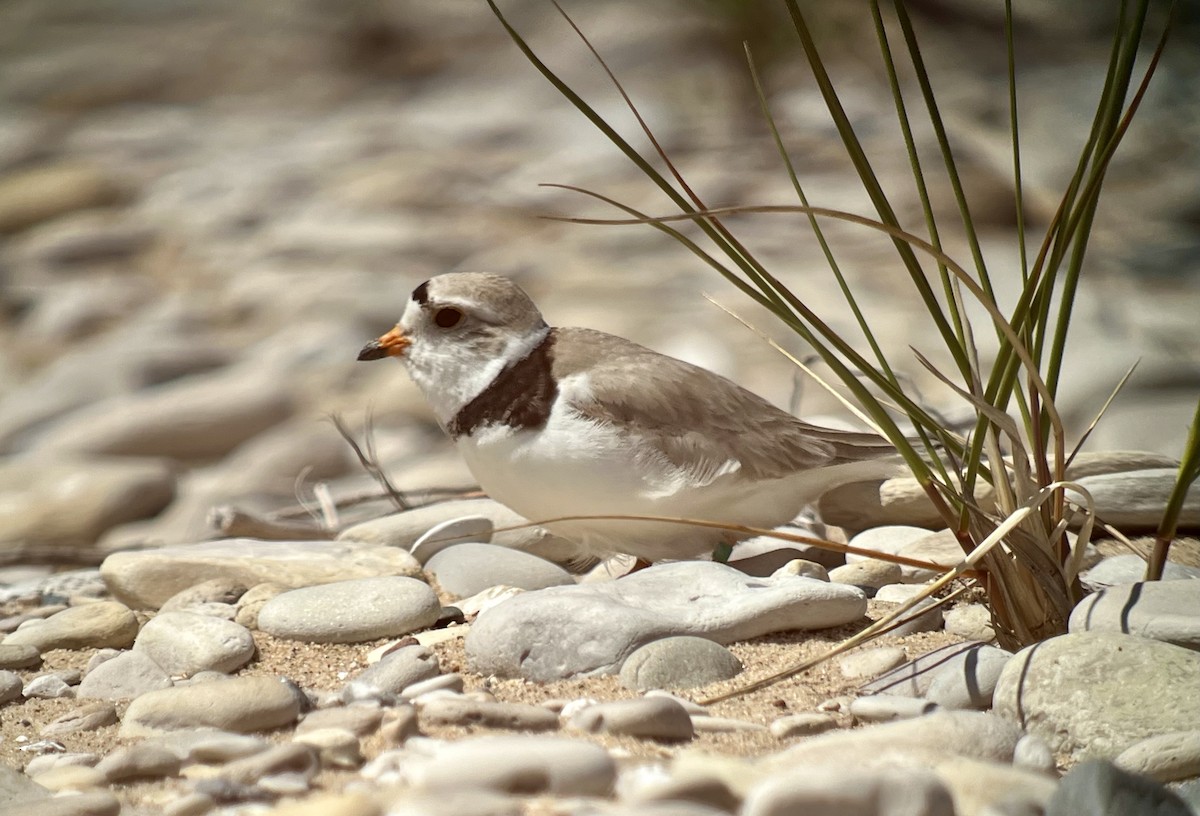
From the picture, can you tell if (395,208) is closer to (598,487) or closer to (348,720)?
(598,487)

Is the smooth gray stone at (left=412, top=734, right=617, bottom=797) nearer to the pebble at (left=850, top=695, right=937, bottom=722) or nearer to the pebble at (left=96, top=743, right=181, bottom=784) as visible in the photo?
the pebble at (left=96, top=743, right=181, bottom=784)

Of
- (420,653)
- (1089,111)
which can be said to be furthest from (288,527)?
(1089,111)

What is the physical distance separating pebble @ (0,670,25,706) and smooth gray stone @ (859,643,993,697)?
1437mm

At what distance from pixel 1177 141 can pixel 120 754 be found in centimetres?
685

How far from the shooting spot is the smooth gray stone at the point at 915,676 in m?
1.81

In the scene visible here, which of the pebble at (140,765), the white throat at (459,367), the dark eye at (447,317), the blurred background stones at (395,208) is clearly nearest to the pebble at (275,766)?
the pebble at (140,765)

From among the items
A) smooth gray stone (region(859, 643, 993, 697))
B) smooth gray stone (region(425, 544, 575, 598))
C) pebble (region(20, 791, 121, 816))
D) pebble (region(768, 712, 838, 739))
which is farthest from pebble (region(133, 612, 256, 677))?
smooth gray stone (region(859, 643, 993, 697))

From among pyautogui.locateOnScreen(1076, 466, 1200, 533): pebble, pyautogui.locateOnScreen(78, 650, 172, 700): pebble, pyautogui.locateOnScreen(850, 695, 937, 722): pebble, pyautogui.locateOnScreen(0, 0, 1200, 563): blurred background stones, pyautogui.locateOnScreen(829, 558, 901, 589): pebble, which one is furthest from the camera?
pyautogui.locateOnScreen(0, 0, 1200, 563): blurred background stones

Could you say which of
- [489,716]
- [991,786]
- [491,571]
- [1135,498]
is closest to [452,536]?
[491,571]

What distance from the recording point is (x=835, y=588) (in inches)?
81.1

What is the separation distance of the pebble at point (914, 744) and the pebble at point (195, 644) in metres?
1.10

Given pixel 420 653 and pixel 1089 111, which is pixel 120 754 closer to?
pixel 420 653

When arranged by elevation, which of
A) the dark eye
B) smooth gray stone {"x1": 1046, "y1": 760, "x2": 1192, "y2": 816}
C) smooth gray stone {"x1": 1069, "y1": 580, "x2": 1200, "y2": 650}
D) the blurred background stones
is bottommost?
the blurred background stones

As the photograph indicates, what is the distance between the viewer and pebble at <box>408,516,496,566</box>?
2912 mm
